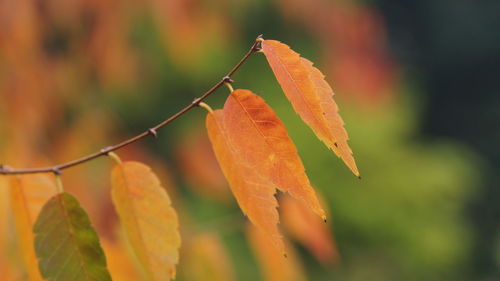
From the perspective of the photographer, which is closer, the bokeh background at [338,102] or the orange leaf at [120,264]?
the orange leaf at [120,264]

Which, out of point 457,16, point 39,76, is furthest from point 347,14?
point 457,16

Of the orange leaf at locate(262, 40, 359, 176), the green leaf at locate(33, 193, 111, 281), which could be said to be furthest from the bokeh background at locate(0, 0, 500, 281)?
the orange leaf at locate(262, 40, 359, 176)

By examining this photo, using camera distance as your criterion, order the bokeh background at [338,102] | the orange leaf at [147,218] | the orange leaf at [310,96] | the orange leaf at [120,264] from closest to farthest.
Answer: the orange leaf at [310,96]
the orange leaf at [147,218]
the orange leaf at [120,264]
the bokeh background at [338,102]

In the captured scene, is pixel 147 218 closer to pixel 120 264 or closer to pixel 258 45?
pixel 258 45

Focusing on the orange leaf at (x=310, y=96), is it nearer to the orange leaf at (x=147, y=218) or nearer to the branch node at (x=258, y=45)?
the branch node at (x=258, y=45)

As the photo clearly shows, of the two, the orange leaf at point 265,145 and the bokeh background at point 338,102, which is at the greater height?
Result: the bokeh background at point 338,102

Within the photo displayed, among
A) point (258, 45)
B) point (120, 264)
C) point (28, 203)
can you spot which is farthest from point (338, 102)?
point (258, 45)

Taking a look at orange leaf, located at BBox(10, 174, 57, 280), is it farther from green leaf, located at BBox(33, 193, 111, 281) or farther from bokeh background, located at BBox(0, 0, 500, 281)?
bokeh background, located at BBox(0, 0, 500, 281)

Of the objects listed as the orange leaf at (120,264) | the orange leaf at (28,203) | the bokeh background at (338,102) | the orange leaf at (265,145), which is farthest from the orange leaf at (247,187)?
the bokeh background at (338,102)
